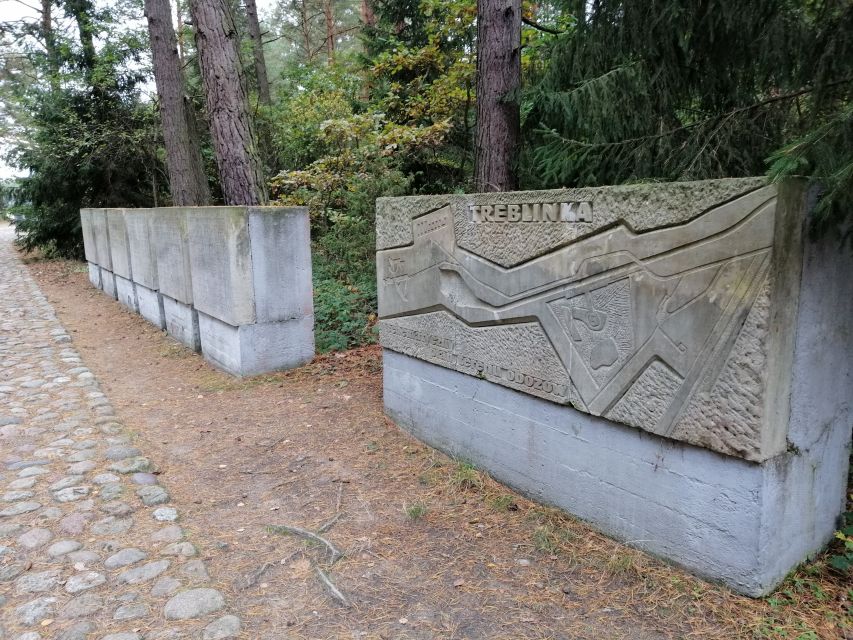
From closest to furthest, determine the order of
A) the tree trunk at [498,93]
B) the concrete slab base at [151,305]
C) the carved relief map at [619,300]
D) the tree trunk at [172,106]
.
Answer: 1. the carved relief map at [619,300]
2. the tree trunk at [498,93]
3. the concrete slab base at [151,305]
4. the tree trunk at [172,106]

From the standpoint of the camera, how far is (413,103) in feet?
33.1

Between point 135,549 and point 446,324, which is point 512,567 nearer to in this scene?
point 446,324

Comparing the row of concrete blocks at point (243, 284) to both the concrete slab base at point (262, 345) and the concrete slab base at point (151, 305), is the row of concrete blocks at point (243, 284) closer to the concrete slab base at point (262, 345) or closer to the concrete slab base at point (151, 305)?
the concrete slab base at point (262, 345)

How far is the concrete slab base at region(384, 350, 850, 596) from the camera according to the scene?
254cm

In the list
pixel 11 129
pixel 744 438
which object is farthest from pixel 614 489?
pixel 11 129

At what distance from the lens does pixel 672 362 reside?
268cm

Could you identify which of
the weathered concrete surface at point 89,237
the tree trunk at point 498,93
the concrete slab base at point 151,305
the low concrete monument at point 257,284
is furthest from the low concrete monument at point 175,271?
the weathered concrete surface at point 89,237

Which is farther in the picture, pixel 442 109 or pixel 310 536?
pixel 442 109

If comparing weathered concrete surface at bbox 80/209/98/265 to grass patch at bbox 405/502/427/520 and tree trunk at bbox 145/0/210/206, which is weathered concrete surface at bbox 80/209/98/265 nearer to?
tree trunk at bbox 145/0/210/206

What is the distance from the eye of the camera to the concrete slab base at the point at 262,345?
6.04 m

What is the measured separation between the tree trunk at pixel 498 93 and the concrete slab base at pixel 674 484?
3213 mm

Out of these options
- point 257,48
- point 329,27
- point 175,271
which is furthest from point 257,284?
point 329,27

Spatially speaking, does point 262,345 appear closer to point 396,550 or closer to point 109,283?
point 396,550

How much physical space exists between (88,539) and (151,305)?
639 cm
